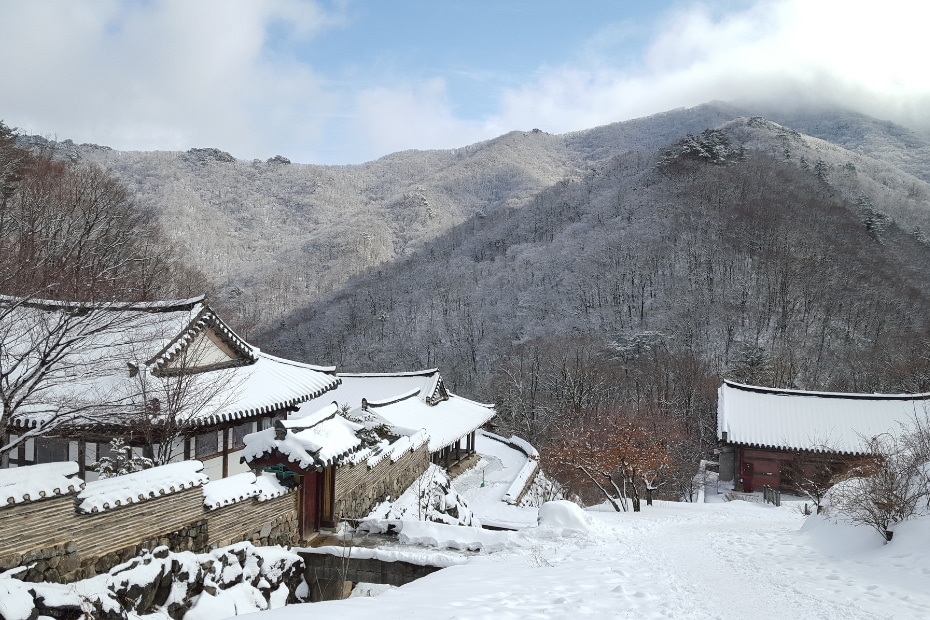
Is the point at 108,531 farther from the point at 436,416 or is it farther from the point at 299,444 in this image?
the point at 436,416

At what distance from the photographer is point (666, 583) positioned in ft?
27.8

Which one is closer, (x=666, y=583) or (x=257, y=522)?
(x=666, y=583)

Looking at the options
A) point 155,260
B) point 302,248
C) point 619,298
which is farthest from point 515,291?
point 302,248

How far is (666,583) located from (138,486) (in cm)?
811

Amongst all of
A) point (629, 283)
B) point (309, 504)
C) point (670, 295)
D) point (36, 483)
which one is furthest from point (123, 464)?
point (629, 283)

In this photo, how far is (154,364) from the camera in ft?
43.3

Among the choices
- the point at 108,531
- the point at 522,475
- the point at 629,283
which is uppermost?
the point at 629,283

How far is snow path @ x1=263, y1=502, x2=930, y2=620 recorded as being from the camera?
7121 mm

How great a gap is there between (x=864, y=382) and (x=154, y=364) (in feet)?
173

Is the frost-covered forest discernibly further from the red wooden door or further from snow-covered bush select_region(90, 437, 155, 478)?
snow-covered bush select_region(90, 437, 155, 478)

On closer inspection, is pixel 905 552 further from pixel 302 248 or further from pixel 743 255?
pixel 302 248

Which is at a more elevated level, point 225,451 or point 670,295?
point 670,295

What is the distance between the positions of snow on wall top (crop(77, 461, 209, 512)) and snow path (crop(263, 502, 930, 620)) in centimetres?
340

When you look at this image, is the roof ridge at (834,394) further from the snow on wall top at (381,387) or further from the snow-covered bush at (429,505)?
the snow-covered bush at (429,505)
